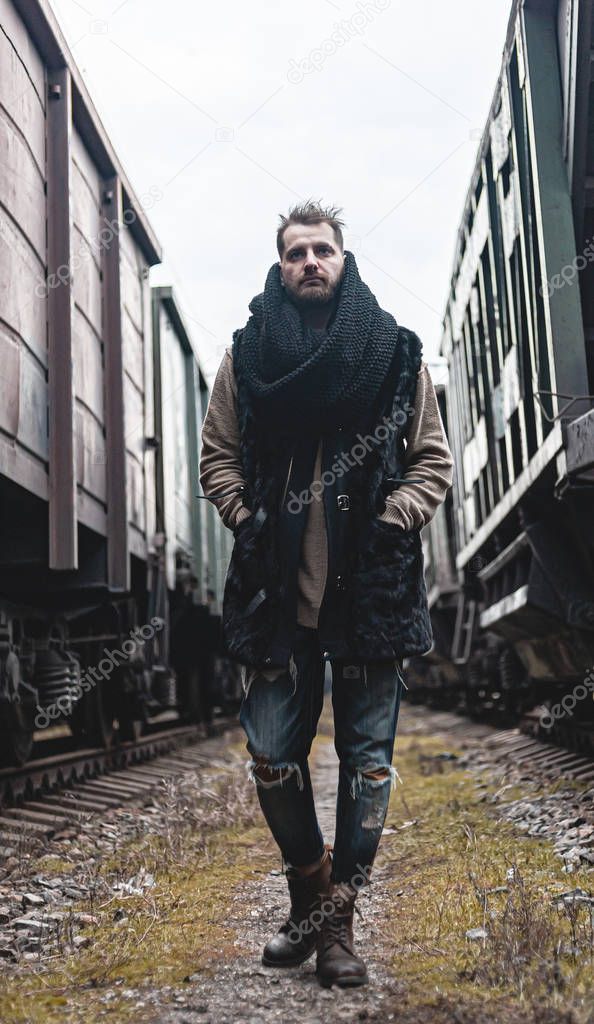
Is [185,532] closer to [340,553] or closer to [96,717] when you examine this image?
[96,717]

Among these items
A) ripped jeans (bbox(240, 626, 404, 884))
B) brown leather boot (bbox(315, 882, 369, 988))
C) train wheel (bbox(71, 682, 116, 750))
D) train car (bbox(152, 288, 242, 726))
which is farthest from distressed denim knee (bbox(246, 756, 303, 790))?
train car (bbox(152, 288, 242, 726))

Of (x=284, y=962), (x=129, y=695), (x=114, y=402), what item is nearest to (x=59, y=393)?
(x=114, y=402)

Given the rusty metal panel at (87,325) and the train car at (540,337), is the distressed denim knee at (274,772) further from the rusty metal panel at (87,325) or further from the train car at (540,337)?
the rusty metal panel at (87,325)

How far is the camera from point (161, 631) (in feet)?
26.3

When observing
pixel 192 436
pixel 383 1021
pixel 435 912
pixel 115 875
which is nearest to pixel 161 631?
pixel 192 436

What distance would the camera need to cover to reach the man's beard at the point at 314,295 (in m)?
2.66

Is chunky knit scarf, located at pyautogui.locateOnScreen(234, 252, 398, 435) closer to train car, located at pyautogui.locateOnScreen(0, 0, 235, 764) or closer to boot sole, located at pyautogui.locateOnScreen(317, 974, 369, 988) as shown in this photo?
boot sole, located at pyautogui.locateOnScreen(317, 974, 369, 988)

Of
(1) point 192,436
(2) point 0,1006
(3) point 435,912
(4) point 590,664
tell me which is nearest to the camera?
(2) point 0,1006

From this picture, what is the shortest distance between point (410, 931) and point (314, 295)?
5.39 ft

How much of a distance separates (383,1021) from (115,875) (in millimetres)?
1929

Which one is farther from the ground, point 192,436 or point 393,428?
point 192,436

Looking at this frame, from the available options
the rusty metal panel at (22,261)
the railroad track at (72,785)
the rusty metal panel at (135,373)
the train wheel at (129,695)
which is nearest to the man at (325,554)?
the rusty metal panel at (22,261)

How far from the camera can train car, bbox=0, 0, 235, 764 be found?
4477 mm

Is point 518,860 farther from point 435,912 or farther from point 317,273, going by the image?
point 317,273
